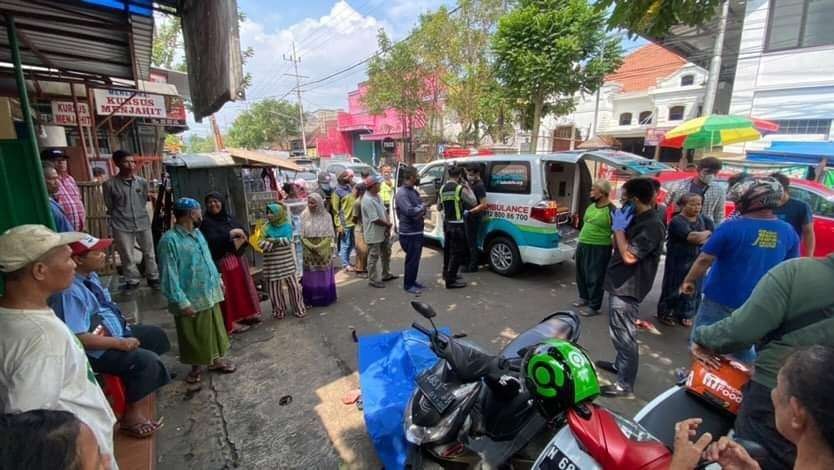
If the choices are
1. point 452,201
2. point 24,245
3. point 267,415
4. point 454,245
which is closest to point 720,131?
point 452,201

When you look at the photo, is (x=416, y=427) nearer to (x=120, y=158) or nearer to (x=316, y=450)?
(x=316, y=450)

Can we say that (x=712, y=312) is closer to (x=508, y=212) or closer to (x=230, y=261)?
(x=508, y=212)

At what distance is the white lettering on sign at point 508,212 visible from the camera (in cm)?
526

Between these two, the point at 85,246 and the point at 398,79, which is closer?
the point at 85,246

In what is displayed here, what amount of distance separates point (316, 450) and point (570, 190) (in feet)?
17.4

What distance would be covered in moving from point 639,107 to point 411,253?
72.0 feet

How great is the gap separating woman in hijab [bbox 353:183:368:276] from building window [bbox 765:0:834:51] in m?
15.7

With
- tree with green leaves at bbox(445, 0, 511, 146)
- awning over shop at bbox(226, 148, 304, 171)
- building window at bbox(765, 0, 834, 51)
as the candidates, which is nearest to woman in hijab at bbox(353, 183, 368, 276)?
awning over shop at bbox(226, 148, 304, 171)

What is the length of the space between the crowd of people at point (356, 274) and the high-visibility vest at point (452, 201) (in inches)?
0.6

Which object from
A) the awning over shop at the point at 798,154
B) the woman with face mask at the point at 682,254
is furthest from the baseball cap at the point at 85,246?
the awning over shop at the point at 798,154

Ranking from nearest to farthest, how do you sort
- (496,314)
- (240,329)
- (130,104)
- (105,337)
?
1. (105,337)
2. (240,329)
3. (496,314)
4. (130,104)

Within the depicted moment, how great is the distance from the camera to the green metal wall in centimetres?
220

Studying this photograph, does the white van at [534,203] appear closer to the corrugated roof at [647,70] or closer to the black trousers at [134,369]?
the black trousers at [134,369]

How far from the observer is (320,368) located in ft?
11.4
